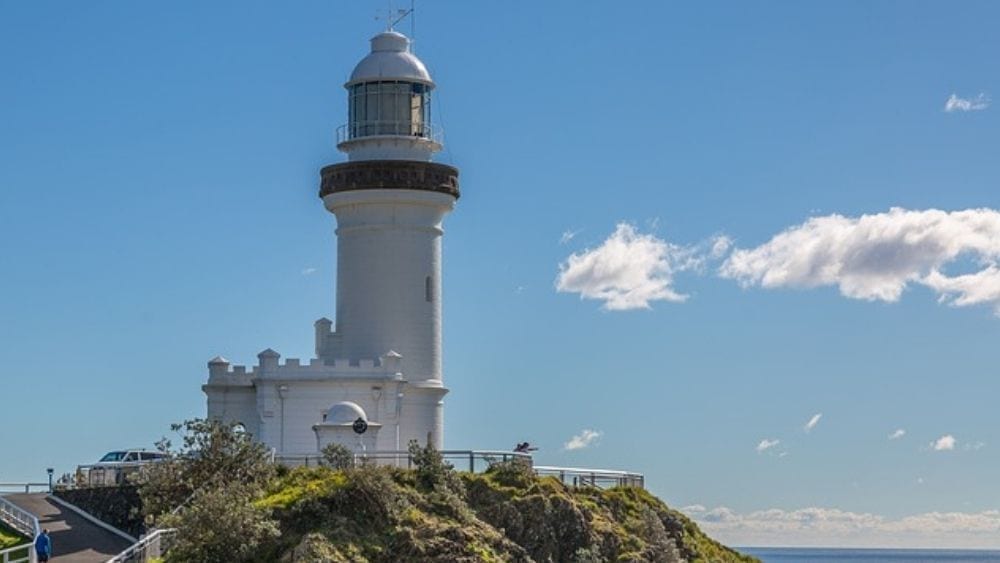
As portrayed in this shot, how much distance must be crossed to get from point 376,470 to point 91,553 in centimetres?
734

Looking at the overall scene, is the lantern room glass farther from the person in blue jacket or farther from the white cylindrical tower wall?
the person in blue jacket

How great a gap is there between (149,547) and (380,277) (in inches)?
731

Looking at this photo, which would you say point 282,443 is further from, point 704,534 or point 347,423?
point 704,534

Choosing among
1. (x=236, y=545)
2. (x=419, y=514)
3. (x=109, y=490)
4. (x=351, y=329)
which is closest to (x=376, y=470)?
(x=419, y=514)

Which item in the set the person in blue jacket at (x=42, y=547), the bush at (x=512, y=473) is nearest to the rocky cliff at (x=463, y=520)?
the bush at (x=512, y=473)

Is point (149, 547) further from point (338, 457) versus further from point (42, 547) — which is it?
point (338, 457)

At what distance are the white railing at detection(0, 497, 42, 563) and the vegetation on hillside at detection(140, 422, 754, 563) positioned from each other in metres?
3.14

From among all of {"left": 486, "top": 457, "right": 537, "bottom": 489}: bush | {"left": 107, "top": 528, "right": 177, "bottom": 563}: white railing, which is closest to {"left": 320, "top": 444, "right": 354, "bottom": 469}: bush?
{"left": 486, "top": 457, "right": 537, "bottom": 489}: bush

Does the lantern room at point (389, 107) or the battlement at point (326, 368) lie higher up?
the lantern room at point (389, 107)

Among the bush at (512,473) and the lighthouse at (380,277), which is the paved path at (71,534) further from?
the bush at (512,473)

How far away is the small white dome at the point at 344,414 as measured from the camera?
54.5 metres

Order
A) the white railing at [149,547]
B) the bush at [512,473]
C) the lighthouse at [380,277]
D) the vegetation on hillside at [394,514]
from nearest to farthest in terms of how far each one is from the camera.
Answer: the white railing at [149,547] < the vegetation on hillside at [394,514] < the bush at [512,473] < the lighthouse at [380,277]

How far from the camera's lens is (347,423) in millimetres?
54406

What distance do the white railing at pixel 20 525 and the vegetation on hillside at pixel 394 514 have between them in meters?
3.14
